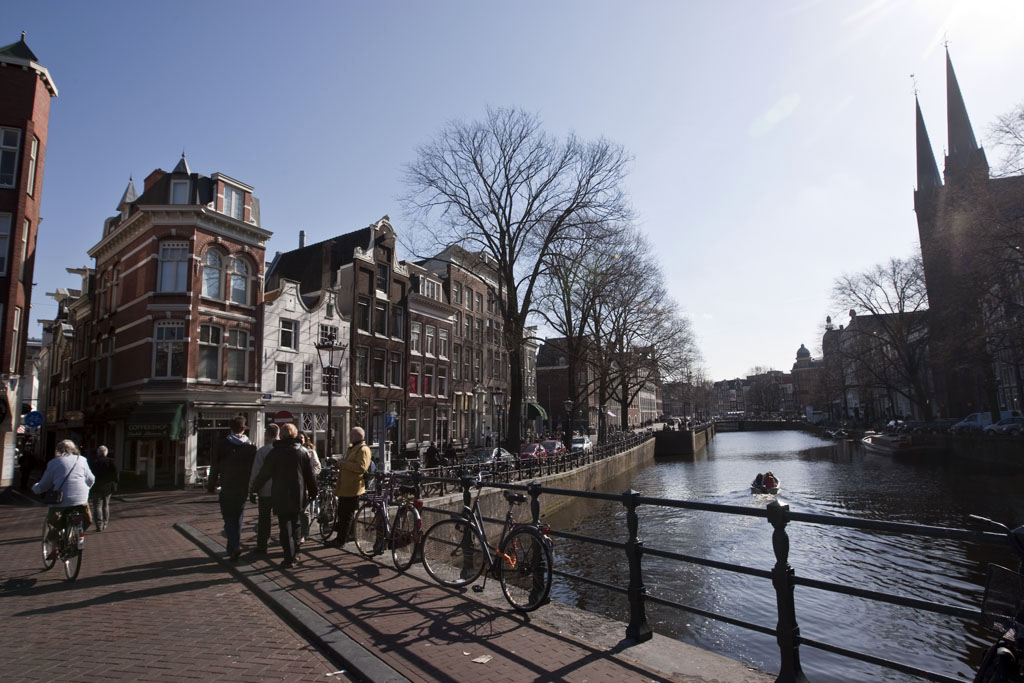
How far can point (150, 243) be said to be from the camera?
79.5 feet

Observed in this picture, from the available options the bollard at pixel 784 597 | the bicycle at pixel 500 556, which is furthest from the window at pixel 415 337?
the bollard at pixel 784 597

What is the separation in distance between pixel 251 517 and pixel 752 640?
981 centimetres

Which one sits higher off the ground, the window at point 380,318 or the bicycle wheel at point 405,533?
the window at point 380,318

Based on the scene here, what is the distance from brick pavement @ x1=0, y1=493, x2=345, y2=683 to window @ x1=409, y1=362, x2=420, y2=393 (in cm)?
2823

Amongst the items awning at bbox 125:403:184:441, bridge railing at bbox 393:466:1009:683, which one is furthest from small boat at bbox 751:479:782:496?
awning at bbox 125:403:184:441

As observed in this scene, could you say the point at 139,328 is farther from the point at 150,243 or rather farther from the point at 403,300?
the point at 403,300

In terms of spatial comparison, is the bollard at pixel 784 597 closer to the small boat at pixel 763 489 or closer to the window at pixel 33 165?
the small boat at pixel 763 489

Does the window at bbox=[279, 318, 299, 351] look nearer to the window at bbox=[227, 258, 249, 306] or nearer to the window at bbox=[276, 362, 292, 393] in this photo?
the window at bbox=[276, 362, 292, 393]

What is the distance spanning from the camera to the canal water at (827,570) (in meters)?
8.79

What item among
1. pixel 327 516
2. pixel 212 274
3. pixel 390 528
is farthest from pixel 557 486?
pixel 390 528

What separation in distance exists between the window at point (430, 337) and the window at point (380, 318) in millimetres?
4733

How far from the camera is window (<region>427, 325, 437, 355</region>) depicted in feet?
132

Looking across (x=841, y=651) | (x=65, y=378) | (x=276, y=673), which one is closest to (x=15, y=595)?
(x=276, y=673)

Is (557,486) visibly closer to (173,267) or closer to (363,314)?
(363,314)
